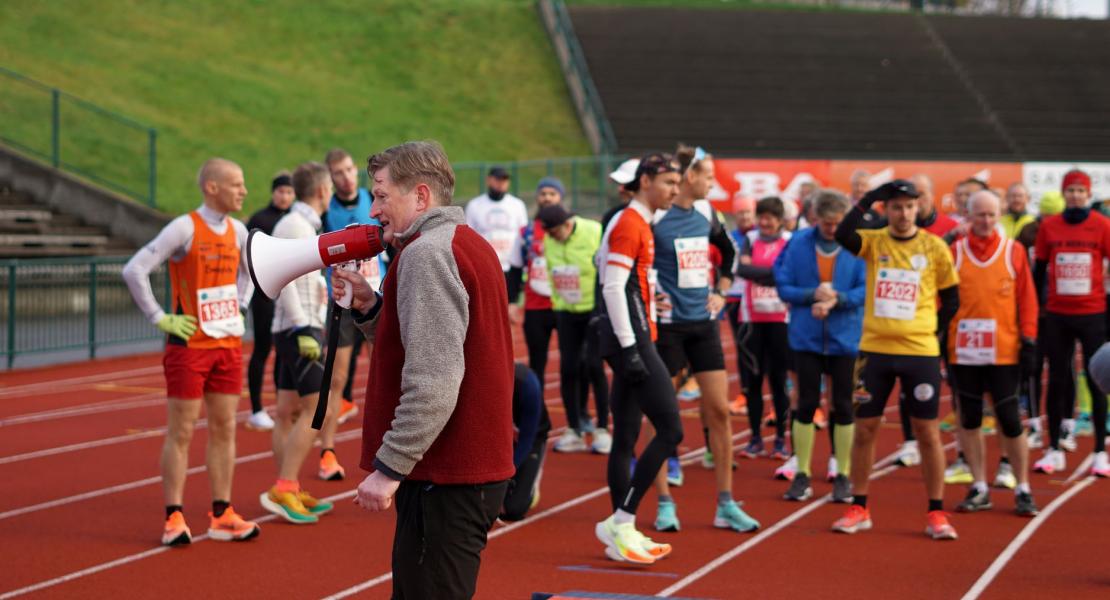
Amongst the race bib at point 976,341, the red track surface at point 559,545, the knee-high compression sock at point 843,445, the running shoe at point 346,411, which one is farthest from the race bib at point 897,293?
the running shoe at point 346,411

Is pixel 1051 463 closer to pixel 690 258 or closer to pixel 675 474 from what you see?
pixel 675 474

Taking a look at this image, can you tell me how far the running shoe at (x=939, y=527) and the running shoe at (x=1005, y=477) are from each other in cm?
174

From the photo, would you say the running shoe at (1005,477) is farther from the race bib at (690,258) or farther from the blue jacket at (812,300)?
the race bib at (690,258)

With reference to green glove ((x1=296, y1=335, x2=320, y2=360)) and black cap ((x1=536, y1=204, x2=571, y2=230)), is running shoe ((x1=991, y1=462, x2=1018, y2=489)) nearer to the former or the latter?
black cap ((x1=536, y1=204, x2=571, y2=230))

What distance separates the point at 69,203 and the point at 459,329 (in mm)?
22059

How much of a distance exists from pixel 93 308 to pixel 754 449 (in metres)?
10.0

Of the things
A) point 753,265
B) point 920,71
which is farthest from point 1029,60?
point 753,265

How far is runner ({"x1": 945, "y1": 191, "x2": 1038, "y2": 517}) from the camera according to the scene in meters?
8.77

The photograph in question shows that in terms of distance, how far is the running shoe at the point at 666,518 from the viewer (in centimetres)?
800

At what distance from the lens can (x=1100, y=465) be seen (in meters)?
9.87

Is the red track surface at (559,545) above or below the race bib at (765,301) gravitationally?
below

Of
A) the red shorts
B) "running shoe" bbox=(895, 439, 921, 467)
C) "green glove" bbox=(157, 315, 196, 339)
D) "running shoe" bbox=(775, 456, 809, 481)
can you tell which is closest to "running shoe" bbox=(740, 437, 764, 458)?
"running shoe" bbox=(775, 456, 809, 481)

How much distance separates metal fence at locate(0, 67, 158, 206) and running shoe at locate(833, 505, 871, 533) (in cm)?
1898

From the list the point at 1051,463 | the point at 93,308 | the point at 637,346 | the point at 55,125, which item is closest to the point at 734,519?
the point at 637,346
